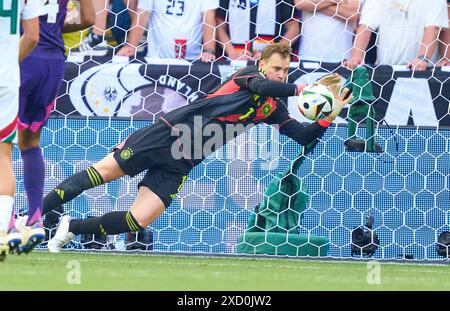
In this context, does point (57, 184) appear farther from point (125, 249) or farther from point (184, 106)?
point (184, 106)

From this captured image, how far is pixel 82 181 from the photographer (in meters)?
8.57

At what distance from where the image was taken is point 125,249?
30.7 ft

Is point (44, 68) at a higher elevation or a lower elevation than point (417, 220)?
higher

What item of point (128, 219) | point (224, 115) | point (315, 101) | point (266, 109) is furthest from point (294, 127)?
point (128, 219)

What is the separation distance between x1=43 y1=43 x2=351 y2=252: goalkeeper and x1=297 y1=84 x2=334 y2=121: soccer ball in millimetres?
52

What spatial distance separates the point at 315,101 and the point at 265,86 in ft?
1.23

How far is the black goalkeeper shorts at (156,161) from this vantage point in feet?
28.2

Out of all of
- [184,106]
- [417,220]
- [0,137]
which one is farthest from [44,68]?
[417,220]

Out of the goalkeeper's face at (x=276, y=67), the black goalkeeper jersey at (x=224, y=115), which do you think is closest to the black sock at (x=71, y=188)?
the black goalkeeper jersey at (x=224, y=115)

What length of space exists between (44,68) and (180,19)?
103 inches

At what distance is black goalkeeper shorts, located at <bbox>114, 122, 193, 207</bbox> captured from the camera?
859cm

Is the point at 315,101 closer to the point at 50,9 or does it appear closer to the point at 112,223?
the point at 112,223


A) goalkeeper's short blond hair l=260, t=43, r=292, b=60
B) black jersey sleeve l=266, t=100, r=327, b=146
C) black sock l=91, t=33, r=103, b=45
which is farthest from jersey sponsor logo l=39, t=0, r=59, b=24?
black sock l=91, t=33, r=103, b=45
